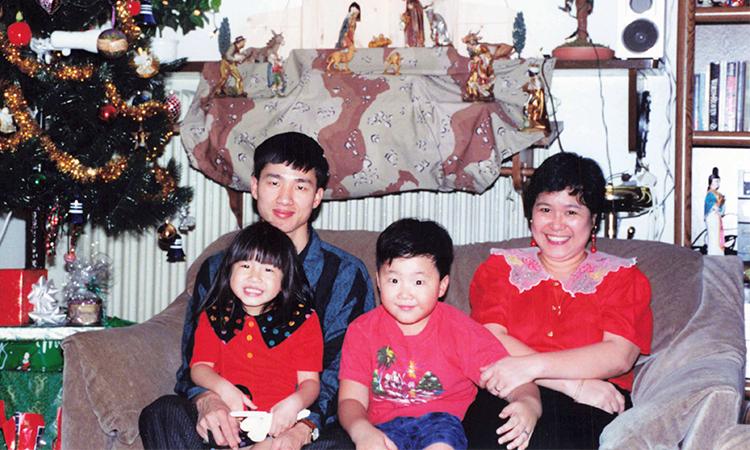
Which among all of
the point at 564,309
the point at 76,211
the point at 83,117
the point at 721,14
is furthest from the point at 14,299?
the point at 721,14

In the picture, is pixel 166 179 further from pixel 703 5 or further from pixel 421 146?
pixel 703 5

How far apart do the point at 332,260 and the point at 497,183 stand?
1.08m

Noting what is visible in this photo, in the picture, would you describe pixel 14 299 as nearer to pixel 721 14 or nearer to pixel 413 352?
pixel 413 352

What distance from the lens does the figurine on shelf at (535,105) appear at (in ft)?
9.64

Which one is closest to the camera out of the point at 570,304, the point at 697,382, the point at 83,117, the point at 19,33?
the point at 697,382

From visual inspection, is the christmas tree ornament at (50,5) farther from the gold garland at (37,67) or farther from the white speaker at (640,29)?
the white speaker at (640,29)

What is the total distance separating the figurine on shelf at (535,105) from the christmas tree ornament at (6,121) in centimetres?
157

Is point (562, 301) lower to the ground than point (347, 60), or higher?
lower

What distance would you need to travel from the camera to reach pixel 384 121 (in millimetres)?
2951

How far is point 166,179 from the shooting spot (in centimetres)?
320

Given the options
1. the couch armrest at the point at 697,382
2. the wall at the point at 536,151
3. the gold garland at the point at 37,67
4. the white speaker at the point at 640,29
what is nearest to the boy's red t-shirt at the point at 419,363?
the couch armrest at the point at 697,382

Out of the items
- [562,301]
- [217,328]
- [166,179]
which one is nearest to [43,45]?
[166,179]

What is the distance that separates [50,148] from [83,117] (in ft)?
0.55

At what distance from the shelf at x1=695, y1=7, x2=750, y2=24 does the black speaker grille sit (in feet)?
0.44
